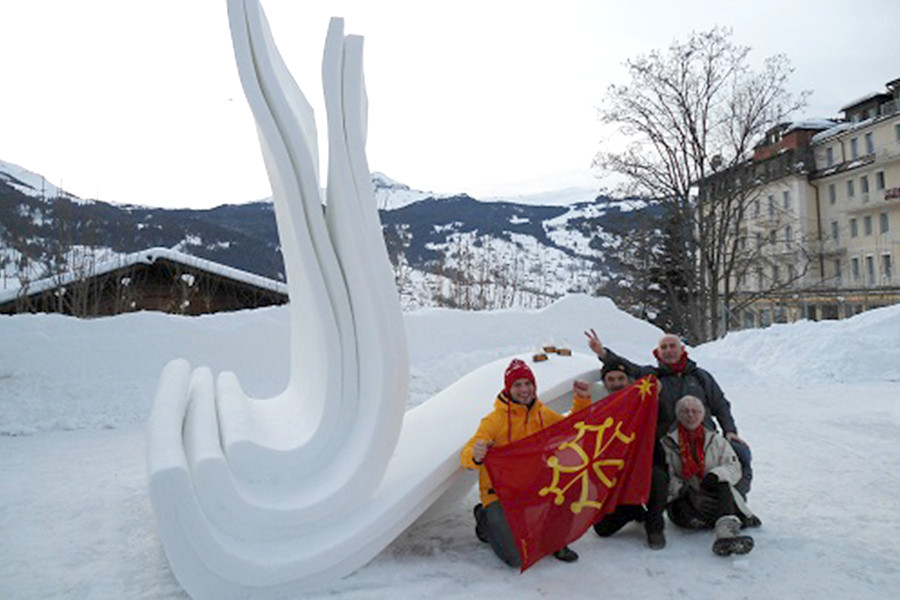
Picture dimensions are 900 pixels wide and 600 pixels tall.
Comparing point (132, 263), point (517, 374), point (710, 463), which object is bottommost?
point (710, 463)

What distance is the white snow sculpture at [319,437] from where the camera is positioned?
128 inches

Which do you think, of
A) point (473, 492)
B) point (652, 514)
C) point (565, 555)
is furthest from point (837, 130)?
point (565, 555)

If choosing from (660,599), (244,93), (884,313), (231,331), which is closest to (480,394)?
(660,599)

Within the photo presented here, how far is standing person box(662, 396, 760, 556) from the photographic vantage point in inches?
155

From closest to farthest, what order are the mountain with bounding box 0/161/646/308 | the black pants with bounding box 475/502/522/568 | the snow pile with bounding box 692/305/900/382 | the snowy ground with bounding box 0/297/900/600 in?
the snowy ground with bounding box 0/297/900/600
the black pants with bounding box 475/502/522/568
the snow pile with bounding box 692/305/900/382
the mountain with bounding box 0/161/646/308

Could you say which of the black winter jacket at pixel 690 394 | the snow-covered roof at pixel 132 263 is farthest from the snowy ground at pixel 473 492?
the snow-covered roof at pixel 132 263

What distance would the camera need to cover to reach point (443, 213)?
303 ft

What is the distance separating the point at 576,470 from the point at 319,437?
1.49m

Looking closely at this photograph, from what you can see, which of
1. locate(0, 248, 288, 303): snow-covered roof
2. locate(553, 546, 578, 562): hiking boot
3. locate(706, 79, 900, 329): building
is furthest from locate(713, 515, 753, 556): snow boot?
locate(706, 79, 900, 329): building

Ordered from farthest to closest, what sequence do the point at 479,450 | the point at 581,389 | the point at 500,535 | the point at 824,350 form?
the point at 824,350 < the point at 581,389 < the point at 479,450 < the point at 500,535

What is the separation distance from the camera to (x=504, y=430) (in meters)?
3.91

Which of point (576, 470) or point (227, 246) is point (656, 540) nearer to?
point (576, 470)

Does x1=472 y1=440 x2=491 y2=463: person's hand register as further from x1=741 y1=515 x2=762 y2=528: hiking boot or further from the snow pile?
the snow pile

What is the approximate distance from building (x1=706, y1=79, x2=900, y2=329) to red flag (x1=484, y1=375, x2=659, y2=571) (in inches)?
1057
